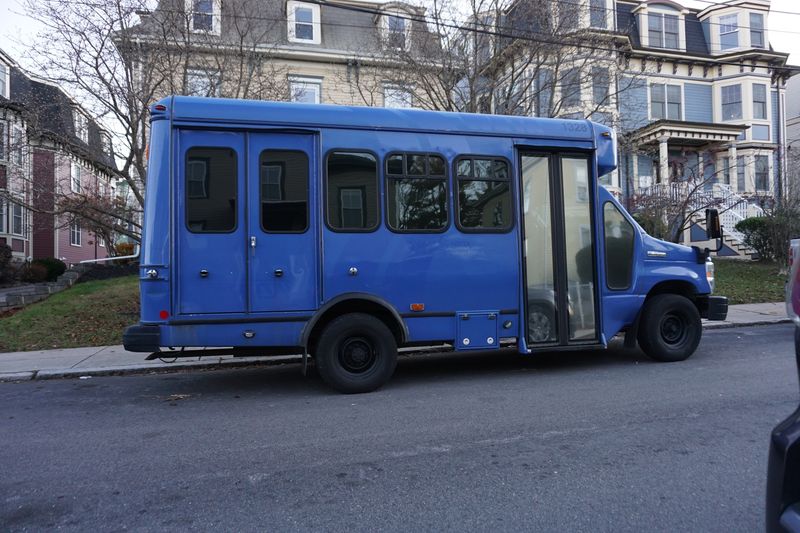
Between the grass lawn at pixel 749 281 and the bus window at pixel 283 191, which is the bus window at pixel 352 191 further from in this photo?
the grass lawn at pixel 749 281

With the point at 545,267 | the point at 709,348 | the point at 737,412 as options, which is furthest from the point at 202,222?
the point at 709,348

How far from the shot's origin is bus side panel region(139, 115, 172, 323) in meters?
5.30

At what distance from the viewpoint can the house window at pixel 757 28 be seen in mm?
24000

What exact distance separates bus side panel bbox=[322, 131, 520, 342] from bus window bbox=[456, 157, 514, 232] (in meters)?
0.09

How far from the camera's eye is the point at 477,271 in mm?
6117

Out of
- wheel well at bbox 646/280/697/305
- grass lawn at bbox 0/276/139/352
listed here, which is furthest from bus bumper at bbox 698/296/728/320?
grass lawn at bbox 0/276/139/352

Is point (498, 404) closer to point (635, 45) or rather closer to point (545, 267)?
point (545, 267)

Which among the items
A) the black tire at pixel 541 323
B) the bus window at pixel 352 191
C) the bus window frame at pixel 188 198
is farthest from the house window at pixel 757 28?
the bus window frame at pixel 188 198

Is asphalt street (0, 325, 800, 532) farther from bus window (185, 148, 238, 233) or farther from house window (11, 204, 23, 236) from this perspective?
house window (11, 204, 23, 236)

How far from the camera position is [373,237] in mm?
5820

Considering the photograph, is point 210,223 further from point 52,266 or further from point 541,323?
point 52,266

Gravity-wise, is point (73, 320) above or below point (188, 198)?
below

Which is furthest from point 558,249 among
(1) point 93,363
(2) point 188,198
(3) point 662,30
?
(3) point 662,30

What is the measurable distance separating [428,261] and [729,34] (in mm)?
25974
